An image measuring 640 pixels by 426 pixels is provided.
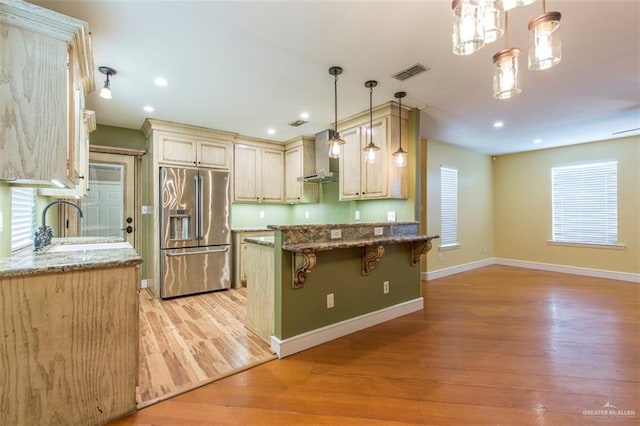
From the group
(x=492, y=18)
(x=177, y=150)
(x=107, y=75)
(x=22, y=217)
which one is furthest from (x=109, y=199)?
(x=492, y=18)

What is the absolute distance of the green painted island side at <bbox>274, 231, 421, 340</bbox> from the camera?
245 cm

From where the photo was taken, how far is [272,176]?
5.36 meters

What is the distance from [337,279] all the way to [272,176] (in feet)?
10.1

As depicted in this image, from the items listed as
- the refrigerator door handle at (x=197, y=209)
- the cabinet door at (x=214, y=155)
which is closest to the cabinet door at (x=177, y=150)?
the cabinet door at (x=214, y=155)

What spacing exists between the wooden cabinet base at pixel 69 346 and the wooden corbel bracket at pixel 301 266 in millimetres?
1170

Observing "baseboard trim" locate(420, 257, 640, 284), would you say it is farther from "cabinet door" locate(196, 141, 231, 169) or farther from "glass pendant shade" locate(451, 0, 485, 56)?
"glass pendant shade" locate(451, 0, 485, 56)

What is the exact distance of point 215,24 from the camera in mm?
2020

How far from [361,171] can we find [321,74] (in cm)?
145

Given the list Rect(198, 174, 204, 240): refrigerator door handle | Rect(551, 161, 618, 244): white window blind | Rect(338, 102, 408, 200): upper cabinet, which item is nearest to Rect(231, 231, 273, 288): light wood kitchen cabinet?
Rect(198, 174, 204, 240): refrigerator door handle

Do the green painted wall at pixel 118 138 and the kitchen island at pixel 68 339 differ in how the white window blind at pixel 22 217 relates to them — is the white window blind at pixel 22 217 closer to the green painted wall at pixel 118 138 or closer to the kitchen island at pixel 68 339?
the kitchen island at pixel 68 339

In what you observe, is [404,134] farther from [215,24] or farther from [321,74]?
[215,24]

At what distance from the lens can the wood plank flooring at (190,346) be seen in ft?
6.73

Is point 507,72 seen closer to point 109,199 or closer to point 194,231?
point 194,231

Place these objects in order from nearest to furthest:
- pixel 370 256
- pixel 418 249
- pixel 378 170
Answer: pixel 370 256 → pixel 418 249 → pixel 378 170
